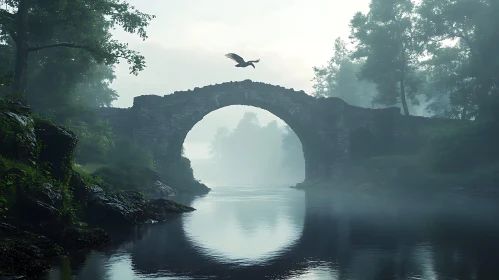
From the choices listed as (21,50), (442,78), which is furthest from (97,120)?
(442,78)

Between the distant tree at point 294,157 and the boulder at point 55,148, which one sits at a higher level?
the distant tree at point 294,157

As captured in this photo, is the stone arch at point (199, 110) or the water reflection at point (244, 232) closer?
the water reflection at point (244, 232)

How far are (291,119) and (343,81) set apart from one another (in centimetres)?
2665

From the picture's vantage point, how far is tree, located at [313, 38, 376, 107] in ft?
222

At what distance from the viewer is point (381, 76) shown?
1921 inches

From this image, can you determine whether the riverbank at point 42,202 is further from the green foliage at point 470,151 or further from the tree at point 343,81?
the tree at point 343,81

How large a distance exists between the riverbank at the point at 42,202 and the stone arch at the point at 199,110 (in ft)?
71.7

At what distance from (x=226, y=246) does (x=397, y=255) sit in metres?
4.76

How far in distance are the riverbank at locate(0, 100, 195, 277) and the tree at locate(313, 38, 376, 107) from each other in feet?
174

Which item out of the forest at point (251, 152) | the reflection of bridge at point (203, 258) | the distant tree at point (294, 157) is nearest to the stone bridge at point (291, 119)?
the reflection of bridge at point (203, 258)

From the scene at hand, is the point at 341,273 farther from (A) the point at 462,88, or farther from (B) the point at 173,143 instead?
(A) the point at 462,88

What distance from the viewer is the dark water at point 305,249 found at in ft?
32.9

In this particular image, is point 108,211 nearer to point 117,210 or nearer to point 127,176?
point 117,210

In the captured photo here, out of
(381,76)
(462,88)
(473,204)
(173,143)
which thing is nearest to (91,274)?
(473,204)
